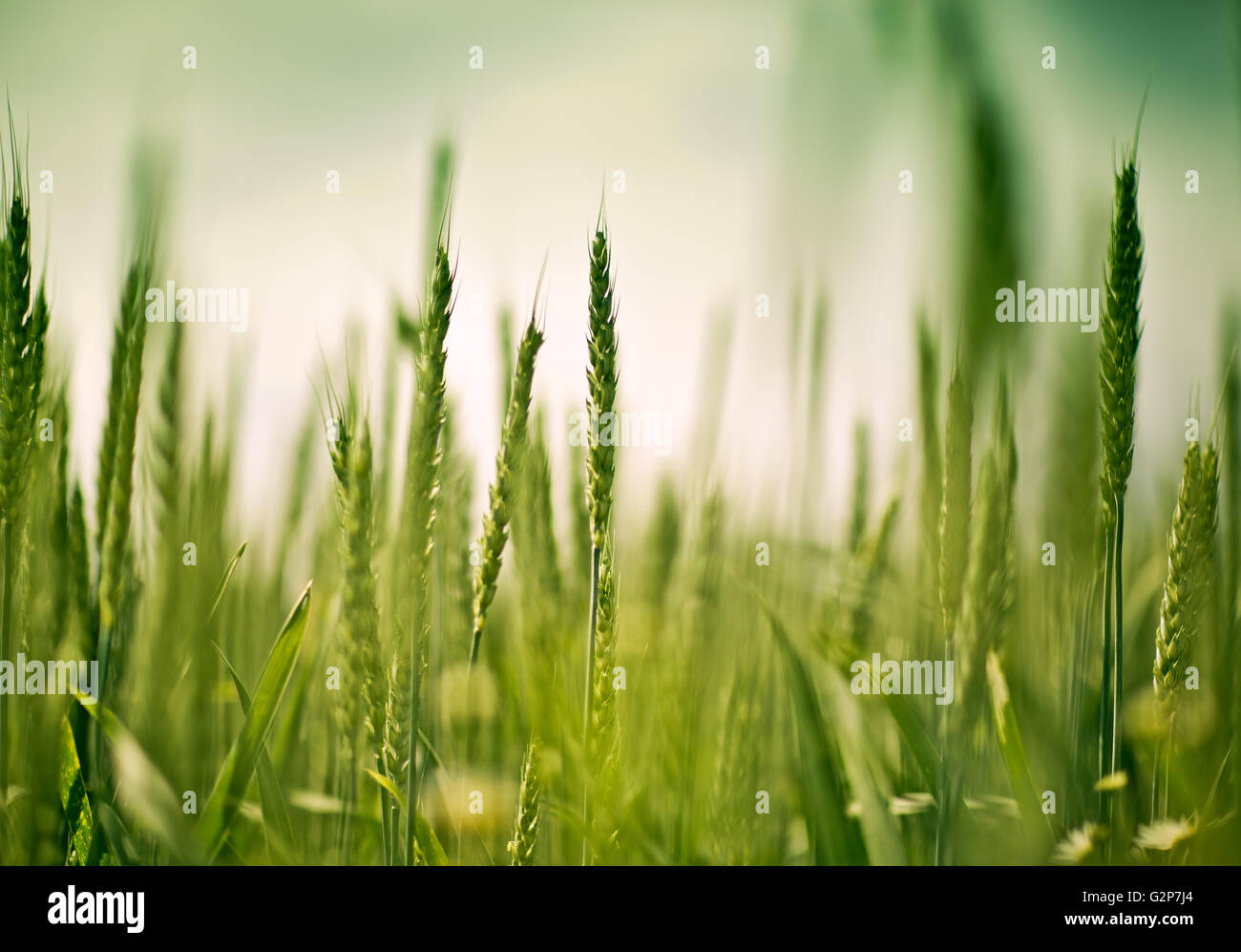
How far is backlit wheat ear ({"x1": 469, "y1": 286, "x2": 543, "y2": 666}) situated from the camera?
2.46 feet

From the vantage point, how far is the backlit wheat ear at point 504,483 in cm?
75

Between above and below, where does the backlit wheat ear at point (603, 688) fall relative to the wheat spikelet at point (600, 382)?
below

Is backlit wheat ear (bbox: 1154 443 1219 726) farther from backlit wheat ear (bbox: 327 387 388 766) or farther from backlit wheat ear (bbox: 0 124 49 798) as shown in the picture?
backlit wheat ear (bbox: 0 124 49 798)

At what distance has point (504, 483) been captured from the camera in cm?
76

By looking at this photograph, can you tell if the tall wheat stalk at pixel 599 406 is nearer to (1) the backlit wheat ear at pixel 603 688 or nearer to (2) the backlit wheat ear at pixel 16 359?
(1) the backlit wheat ear at pixel 603 688

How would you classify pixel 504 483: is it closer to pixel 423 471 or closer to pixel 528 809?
pixel 423 471

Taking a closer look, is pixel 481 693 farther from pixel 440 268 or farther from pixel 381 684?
pixel 440 268

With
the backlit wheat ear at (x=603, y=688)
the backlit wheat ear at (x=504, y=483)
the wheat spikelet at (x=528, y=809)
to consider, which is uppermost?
the backlit wheat ear at (x=504, y=483)

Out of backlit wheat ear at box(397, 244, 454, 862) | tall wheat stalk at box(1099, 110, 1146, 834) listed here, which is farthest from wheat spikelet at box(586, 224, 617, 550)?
tall wheat stalk at box(1099, 110, 1146, 834)

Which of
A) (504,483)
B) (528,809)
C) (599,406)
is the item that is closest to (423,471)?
(504,483)

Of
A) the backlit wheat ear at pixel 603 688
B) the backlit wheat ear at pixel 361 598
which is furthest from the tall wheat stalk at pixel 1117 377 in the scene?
the backlit wheat ear at pixel 361 598
